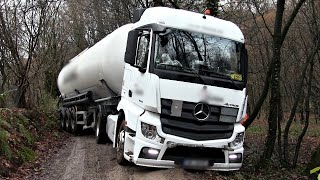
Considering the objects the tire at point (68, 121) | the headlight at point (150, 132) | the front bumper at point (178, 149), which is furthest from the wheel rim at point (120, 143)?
the tire at point (68, 121)

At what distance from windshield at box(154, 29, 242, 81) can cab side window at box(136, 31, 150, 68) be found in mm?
291

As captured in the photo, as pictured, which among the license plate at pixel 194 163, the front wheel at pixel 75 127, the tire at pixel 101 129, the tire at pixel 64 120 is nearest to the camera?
the license plate at pixel 194 163

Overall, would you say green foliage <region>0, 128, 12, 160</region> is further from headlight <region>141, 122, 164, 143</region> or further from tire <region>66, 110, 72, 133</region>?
tire <region>66, 110, 72, 133</region>

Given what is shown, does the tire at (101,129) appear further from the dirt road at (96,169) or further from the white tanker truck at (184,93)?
the white tanker truck at (184,93)

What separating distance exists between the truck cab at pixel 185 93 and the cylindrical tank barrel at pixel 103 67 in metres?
2.66

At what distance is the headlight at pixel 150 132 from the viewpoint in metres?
7.40

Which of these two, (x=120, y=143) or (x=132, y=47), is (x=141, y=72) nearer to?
(x=132, y=47)

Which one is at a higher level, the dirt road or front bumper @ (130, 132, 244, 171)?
front bumper @ (130, 132, 244, 171)

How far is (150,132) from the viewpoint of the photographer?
750 cm

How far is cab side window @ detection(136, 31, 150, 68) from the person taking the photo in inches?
313

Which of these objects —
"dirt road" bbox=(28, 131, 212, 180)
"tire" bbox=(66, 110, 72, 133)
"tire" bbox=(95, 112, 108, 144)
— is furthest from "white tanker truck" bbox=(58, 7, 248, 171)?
"tire" bbox=(66, 110, 72, 133)

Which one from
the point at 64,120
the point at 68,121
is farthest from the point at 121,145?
the point at 64,120

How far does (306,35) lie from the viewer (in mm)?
19812

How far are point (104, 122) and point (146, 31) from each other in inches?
188
